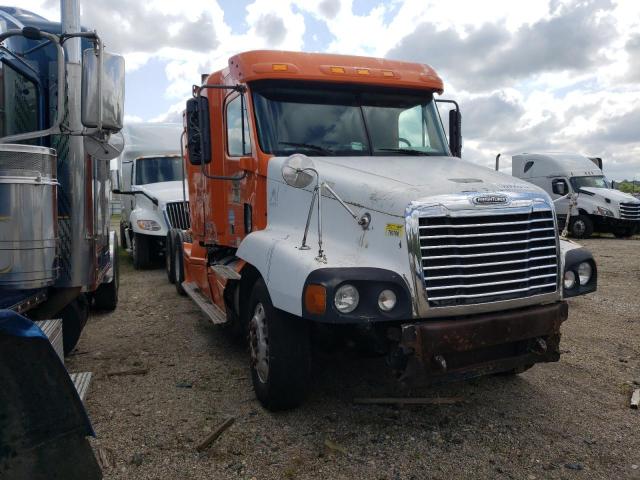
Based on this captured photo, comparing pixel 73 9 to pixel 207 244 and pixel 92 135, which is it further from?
pixel 207 244

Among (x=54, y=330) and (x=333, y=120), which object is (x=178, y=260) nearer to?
(x=333, y=120)

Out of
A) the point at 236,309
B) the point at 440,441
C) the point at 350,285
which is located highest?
the point at 350,285

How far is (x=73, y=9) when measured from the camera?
13.2 ft

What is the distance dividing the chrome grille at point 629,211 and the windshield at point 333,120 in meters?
15.2

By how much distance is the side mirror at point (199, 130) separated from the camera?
5051mm

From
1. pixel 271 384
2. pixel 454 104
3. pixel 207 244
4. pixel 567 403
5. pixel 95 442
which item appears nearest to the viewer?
pixel 95 442

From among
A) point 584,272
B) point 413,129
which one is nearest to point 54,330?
point 413,129

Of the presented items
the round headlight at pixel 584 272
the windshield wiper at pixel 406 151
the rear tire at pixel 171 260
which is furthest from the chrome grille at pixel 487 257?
the rear tire at pixel 171 260

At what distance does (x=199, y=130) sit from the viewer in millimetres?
5164

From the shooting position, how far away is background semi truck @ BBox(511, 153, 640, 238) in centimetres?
1784

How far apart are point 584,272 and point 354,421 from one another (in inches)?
80.9

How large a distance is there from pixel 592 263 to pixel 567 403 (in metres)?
1.10

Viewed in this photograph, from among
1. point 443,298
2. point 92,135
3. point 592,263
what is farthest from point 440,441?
point 92,135

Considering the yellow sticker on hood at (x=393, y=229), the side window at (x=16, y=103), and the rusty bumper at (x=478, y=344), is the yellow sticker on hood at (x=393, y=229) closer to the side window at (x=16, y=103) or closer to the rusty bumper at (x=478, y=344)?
the rusty bumper at (x=478, y=344)
